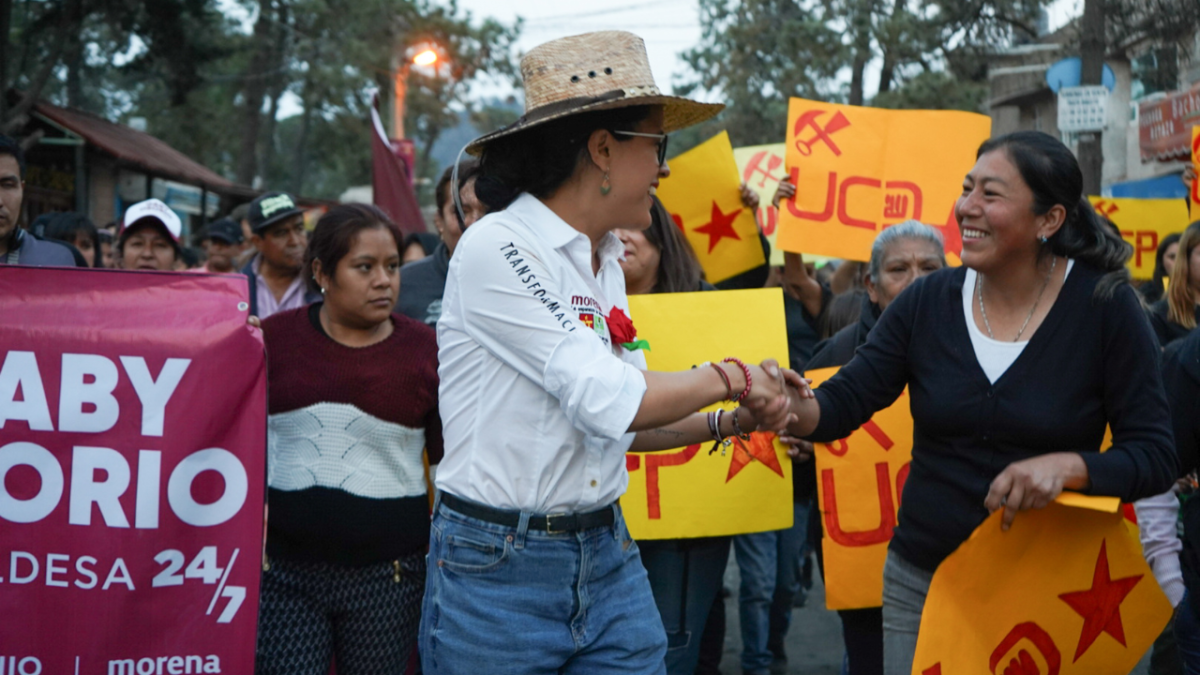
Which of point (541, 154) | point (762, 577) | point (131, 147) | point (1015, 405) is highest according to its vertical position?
point (131, 147)

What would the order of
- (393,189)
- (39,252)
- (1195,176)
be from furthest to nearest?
(393,189), (1195,176), (39,252)

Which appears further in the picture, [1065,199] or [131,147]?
[131,147]

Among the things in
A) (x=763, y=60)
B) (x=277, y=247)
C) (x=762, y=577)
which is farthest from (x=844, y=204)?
(x=763, y=60)

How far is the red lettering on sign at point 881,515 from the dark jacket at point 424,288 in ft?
5.48

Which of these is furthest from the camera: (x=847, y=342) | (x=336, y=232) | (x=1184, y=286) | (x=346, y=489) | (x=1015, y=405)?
(x=1184, y=286)

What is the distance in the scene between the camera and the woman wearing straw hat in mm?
2443

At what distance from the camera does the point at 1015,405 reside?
9.71 ft

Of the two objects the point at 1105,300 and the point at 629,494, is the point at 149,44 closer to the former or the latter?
the point at 629,494

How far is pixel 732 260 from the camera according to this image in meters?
5.80

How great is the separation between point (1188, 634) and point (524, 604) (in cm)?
192

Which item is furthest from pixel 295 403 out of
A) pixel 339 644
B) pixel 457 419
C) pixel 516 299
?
pixel 516 299

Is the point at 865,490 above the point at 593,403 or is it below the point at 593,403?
below

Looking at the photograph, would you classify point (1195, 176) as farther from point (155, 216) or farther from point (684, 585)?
point (155, 216)

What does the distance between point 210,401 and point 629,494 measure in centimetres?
157
